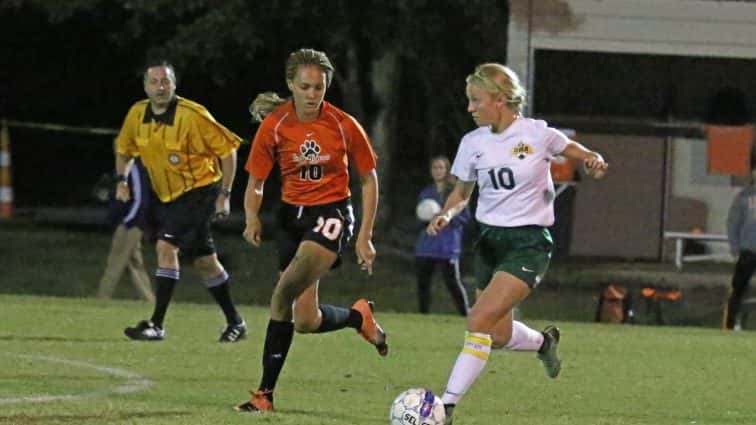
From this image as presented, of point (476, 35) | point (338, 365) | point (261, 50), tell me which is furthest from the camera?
point (261, 50)

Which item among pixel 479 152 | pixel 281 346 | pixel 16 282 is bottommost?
pixel 16 282

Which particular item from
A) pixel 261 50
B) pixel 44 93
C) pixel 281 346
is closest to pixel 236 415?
pixel 281 346

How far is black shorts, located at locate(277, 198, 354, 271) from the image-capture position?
969 cm

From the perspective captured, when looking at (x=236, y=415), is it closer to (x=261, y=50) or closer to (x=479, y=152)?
(x=479, y=152)

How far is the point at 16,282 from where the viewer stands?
77.3ft

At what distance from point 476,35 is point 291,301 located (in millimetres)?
16295

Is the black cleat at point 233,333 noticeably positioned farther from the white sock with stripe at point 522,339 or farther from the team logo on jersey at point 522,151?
the team logo on jersey at point 522,151

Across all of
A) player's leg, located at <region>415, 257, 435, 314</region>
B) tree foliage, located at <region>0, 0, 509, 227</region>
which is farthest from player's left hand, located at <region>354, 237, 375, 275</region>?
tree foliage, located at <region>0, 0, 509, 227</region>

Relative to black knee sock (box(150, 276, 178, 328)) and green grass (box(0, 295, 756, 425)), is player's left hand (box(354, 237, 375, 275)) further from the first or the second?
black knee sock (box(150, 276, 178, 328))

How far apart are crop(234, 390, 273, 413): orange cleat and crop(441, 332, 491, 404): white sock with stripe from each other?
104cm

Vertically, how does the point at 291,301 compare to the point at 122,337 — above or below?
above

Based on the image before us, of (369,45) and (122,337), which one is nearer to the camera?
(122,337)

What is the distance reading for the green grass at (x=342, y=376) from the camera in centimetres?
936

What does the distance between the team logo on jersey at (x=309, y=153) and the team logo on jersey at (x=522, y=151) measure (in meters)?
1.12
